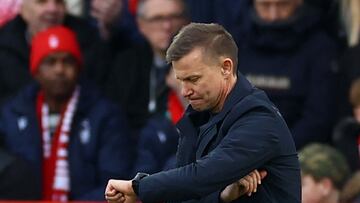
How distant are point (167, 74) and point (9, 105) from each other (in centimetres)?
99

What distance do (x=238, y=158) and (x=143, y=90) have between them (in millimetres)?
→ 3684

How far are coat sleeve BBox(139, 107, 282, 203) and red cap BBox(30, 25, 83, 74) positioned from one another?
352 centimetres

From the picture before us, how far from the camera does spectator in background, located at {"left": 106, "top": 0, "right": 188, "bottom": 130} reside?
7961 mm

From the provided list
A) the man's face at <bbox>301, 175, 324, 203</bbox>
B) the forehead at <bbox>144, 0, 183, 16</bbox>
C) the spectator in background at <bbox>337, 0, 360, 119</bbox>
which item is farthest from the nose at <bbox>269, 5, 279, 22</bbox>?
the man's face at <bbox>301, 175, 324, 203</bbox>

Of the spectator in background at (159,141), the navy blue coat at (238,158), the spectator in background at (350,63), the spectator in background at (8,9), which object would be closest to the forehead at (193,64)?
the navy blue coat at (238,158)

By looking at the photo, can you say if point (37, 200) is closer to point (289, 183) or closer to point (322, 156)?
point (322, 156)

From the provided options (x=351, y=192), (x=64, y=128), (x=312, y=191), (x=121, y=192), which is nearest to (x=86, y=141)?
(x=64, y=128)

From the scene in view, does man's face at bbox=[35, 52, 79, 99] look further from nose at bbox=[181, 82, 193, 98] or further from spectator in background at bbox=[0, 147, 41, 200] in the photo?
nose at bbox=[181, 82, 193, 98]

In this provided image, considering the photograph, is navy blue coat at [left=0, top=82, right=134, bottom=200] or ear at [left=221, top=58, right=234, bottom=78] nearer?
ear at [left=221, top=58, right=234, bottom=78]

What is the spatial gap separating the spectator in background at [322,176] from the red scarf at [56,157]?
5.09 feet

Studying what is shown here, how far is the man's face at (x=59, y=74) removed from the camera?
7.86m

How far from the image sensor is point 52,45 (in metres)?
7.89

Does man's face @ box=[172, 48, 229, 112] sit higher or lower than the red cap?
higher

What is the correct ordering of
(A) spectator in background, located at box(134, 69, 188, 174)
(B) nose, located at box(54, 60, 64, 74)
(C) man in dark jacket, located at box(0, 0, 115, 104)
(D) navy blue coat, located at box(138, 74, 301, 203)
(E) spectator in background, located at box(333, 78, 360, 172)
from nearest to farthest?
(D) navy blue coat, located at box(138, 74, 301, 203), (E) spectator in background, located at box(333, 78, 360, 172), (A) spectator in background, located at box(134, 69, 188, 174), (B) nose, located at box(54, 60, 64, 74), (C) man in dark jacket, located at box(0, 0, 115, 104)
